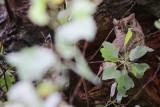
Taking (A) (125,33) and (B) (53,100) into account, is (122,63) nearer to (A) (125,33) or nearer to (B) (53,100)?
(A) (125,33)

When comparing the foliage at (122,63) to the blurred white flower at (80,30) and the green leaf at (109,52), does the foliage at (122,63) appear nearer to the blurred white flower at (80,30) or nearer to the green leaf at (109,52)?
the green leaf at (109,52)

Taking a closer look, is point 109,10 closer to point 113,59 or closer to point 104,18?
point 104,18

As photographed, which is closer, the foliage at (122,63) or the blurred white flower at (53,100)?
the blurred white flower at (53,100)

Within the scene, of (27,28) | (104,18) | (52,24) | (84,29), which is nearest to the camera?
(84,29)

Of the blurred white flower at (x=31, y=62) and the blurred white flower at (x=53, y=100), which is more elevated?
the blurred white flower at (x=31, y=62)

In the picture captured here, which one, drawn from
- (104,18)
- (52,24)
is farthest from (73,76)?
(104,18)

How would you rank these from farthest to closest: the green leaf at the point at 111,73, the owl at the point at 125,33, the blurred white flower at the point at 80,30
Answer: the owl at the point at 125,33
the green leaf at the point at 111,73
the blurred white flower at the point at 80,30

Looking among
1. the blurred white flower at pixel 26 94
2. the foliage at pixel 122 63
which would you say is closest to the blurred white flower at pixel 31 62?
the blurred white flower at pixel 26 94

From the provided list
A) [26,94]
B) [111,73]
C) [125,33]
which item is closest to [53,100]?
[26,94]

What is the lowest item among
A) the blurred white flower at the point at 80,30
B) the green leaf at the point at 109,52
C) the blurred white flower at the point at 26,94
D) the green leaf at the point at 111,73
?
the green leaf at the point at 111,73

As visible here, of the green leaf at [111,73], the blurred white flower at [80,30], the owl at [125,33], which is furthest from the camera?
the owl at [125,33]

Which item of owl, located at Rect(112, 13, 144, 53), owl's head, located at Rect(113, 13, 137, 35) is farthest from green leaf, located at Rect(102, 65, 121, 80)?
owl's head, located at Rect(113, 13, 137, 35)
